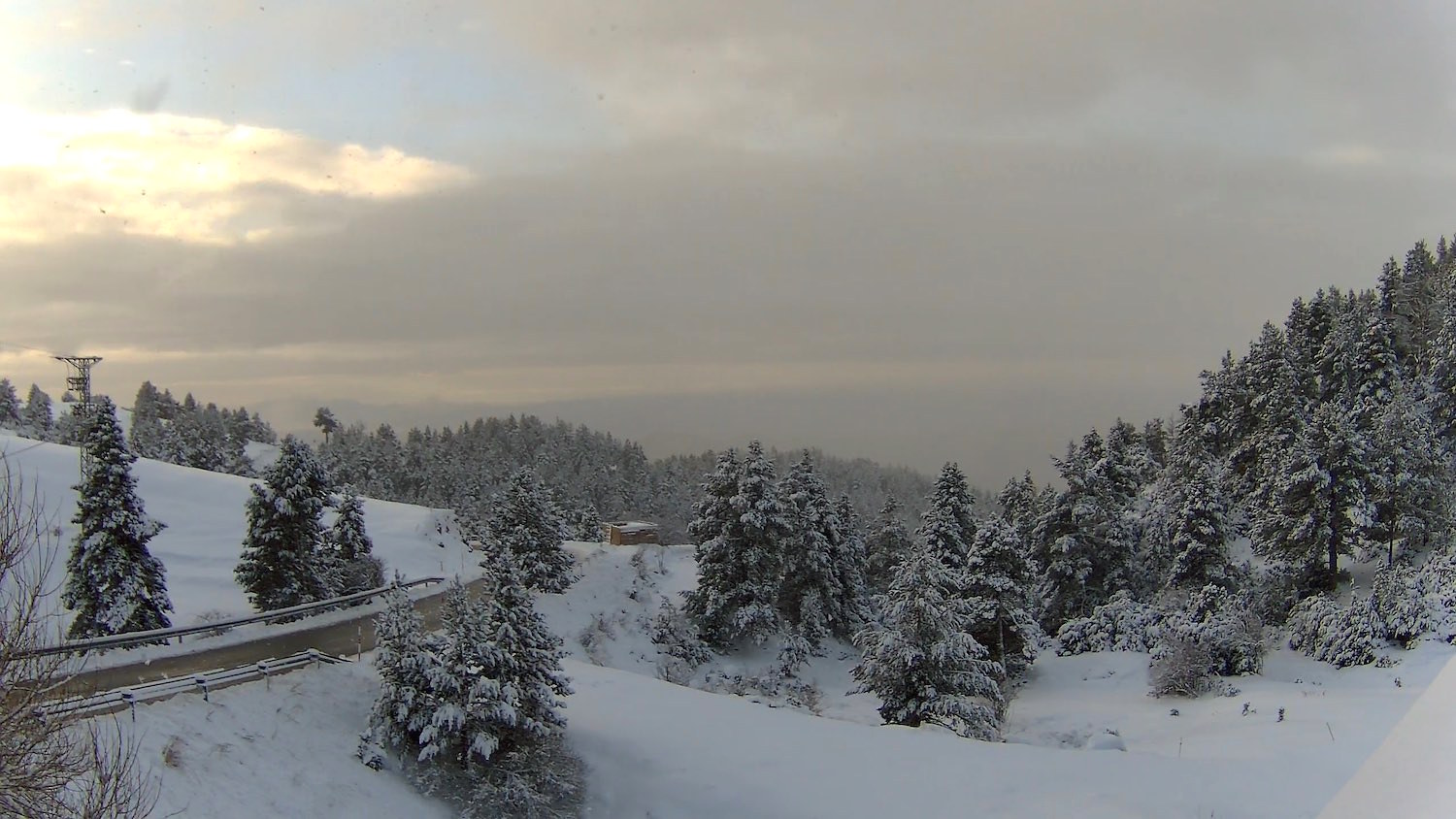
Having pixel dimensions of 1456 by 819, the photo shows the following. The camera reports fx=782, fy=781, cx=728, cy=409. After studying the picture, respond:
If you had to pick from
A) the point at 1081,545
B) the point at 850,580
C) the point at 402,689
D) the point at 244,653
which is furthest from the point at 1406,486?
the point at 244,653

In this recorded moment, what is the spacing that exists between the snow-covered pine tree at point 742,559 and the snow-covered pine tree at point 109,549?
951 inches

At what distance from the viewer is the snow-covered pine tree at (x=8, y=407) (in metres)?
117

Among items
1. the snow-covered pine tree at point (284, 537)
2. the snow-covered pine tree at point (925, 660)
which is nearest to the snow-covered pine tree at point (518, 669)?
the snow-covered pine tree at point (925, 660)

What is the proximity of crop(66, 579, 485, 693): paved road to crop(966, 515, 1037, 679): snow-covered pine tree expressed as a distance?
23872 mm

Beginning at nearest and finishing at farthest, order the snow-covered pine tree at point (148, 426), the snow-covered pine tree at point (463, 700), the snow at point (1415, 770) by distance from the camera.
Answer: the snow at point (1415, 770) → the snow-covered pine tree at point (463, 700) → the snow-covered pine tree at point (148, 426)

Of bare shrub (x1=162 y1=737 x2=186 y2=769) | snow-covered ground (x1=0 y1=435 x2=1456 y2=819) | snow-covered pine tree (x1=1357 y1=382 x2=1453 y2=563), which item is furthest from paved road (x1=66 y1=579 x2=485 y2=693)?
snow-covered pine tree (x1=1357 y1=382 x2=1453 y2=563)

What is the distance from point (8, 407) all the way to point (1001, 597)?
14851 centimetres

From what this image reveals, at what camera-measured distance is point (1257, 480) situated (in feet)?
173

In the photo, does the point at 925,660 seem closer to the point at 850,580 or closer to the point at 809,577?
the point at 809,577

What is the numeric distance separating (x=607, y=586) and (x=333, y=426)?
435 ft

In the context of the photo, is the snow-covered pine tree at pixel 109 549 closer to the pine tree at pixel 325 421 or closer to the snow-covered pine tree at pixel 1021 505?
the snow-covered pine tree at pixel 1021 505

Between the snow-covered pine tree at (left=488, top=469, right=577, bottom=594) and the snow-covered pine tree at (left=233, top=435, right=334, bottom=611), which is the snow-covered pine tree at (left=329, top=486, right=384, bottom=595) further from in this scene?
the snow-covered pine tree at (left=488, top=469, right=577, bottom=594)

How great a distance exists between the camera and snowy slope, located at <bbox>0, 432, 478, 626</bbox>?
4116 centimetres

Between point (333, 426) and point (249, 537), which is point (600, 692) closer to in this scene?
point (249, 537)
